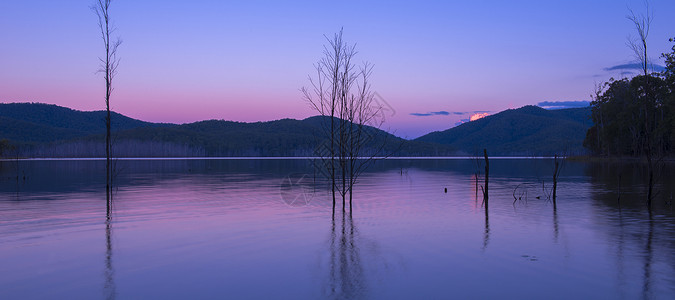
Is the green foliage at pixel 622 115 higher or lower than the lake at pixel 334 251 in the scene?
higher

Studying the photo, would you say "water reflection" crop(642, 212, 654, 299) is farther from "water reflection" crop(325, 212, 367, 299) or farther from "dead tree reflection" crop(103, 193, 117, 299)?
"dead tree reflection" crop(103, 193, 117, 299)

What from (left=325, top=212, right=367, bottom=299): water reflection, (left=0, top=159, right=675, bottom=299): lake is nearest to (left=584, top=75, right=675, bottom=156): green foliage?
(left=0, top=159, right=675, bottom=299): lake

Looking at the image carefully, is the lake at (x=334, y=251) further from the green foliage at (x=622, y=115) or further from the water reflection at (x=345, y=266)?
the green foliage at (x=622, y=115)

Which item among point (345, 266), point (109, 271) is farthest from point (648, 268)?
point (109, 271)

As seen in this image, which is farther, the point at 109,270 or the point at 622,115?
the point at 622,115

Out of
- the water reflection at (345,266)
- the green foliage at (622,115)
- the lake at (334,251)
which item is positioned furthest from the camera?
the green foliage at (622,115)

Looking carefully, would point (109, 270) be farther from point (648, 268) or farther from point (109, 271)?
point (648, 268)

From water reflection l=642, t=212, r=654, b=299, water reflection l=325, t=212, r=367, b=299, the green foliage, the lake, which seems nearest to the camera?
water reflection l=642, t=212, r=654, b=299

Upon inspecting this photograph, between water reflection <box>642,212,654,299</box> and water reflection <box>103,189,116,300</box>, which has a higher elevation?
water reflection <box>103,189,116,300</box>

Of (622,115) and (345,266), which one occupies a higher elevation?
(622,115)

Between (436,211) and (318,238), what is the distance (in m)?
8.43

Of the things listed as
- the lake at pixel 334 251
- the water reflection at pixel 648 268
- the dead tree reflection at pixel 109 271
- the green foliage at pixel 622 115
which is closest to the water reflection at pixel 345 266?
the lake at pixel 334 251

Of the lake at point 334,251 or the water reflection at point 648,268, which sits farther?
the lake at point 334,251

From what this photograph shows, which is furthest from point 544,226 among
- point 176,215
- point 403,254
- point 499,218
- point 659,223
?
point 176,215
